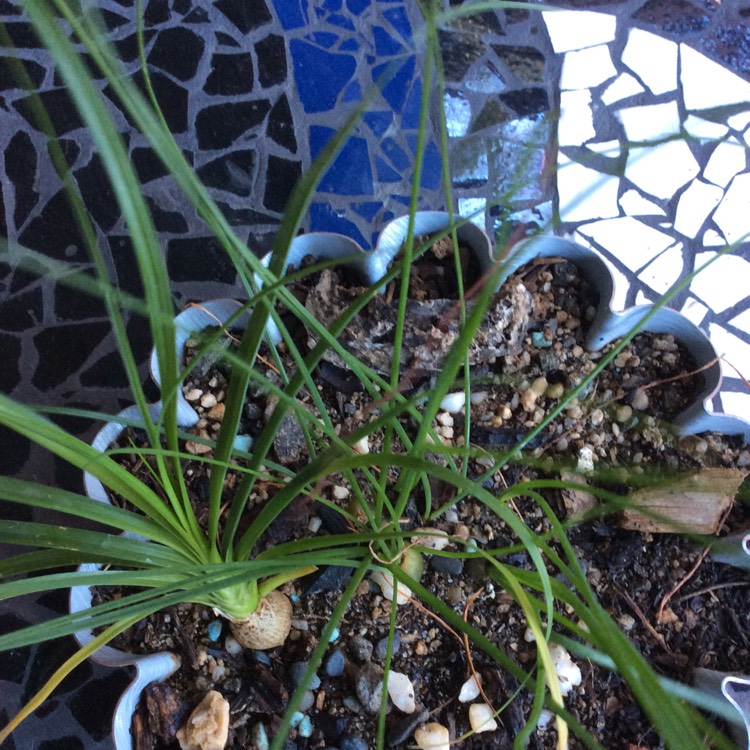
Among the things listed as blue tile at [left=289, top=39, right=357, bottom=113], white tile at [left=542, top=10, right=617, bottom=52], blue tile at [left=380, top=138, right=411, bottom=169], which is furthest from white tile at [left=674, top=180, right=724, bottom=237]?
blue tile at [left=289, top=39, right=357, bottom=113]

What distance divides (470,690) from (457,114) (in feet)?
2.12

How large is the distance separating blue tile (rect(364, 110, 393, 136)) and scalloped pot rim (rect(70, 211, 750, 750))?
27cm

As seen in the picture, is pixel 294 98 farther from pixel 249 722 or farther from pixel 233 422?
pixel 249 722

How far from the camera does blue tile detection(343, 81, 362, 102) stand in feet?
2.77

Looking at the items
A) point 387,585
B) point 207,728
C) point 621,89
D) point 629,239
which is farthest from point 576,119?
point 207,728

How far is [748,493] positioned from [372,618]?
0.33 metres

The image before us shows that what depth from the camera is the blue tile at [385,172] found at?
0.82 meters

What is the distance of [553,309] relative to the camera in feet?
2.08

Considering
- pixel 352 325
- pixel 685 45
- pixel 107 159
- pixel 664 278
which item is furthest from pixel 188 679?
pixel 685 45

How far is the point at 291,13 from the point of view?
875 millimetres

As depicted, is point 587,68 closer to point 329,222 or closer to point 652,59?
point 652,59

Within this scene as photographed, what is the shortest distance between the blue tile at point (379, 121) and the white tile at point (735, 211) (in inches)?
16.3

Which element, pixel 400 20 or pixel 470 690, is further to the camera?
pixel 400 20

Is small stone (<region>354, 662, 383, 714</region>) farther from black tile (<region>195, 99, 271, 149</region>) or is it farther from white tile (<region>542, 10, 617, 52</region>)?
white tile (<region>542, 10, 617, 52</region>)
